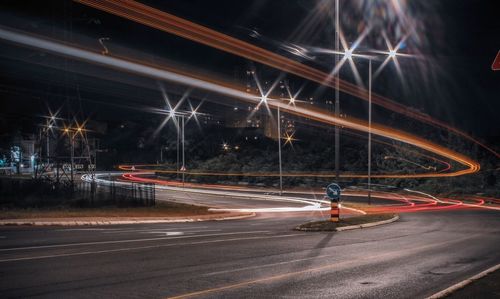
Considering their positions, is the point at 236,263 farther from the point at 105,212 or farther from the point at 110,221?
the point at 105,212

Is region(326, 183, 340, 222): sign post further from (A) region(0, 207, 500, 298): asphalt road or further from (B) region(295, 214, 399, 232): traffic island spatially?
(A) region(0, 207, 500, 298): asphalt road

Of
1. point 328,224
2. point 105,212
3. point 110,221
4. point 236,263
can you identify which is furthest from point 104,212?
point 236,263

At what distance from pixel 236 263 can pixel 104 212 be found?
1817 centimetres

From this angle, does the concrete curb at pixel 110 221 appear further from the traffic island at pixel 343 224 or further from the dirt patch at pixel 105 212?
the traffic island at pixel 343 224

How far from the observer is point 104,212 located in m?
28.4

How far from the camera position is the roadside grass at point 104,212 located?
2487 centimetres

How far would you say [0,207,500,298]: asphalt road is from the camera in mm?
8820

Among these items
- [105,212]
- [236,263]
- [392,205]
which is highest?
[236,263]

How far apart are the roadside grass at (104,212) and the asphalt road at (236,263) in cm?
574

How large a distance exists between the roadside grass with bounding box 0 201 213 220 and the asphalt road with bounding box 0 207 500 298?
18.8 feet

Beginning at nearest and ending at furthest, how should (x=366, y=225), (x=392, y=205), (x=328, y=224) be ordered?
(x=328, y=224) → (x=366, y=225) → (x=392, y=205)

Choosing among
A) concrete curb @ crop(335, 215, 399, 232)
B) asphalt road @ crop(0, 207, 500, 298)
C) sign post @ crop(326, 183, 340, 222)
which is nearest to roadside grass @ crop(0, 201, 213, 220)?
asphalt road @ crop(0, 207, 500, 298)

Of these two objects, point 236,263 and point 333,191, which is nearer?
point 236,263

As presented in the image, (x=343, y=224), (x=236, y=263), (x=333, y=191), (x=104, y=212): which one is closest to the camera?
(x=236, y=263)
